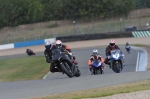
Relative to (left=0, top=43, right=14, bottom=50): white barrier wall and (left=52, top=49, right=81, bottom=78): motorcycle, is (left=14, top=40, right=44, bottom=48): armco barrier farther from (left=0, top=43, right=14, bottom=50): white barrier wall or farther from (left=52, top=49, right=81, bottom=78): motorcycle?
(left=52, top=49, right=81, bottom=78): motorcycle

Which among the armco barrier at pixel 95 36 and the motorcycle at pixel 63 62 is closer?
the motorcycle at pixel 63 62

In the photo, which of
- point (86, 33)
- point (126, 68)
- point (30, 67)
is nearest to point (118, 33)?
point (86, 33)

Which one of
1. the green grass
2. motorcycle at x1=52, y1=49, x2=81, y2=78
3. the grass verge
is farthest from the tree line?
the grass verge

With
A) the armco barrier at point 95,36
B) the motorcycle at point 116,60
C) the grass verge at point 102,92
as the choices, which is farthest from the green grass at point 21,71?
the armco barrier at point 95,36

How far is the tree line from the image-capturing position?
83.1 m

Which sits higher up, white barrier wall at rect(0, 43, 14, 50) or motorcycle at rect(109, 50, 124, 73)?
motorcycle at rect(109, 50, 124, 73)

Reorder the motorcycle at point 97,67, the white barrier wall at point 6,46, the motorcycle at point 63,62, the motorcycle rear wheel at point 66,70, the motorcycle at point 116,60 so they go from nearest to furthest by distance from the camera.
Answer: the motorcycle at point 63,62
the motorcycle rear wheel at point 66,70
the motorcycle at point 97,67
the motorcycle at point 116,60
the white barrier wall at point 6,46

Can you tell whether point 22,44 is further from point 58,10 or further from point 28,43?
point 58,10

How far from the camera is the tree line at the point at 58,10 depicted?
83.1m

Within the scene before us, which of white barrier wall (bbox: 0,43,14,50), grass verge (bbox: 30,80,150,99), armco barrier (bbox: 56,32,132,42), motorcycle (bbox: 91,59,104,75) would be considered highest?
grass verge (bbox: 30,80,150,99)

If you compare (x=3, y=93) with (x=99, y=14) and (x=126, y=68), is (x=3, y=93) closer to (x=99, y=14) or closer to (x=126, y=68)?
(x=126, y=68)

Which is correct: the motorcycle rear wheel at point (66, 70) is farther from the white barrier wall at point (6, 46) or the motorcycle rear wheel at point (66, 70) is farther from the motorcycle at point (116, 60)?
the white barrier wall at point (6, 46)

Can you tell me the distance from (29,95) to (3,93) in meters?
1.30

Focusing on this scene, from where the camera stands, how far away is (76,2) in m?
88.5
